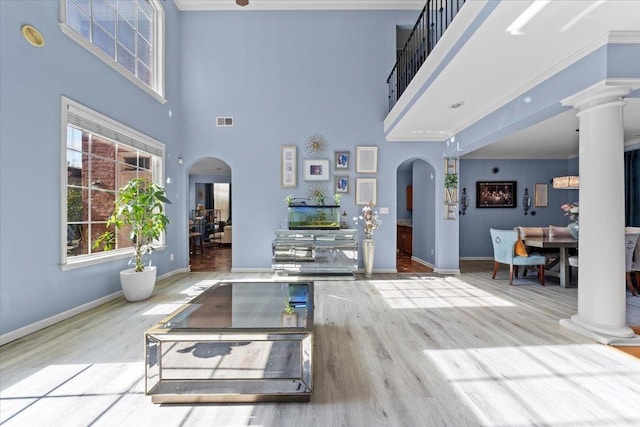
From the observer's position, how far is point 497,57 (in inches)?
104

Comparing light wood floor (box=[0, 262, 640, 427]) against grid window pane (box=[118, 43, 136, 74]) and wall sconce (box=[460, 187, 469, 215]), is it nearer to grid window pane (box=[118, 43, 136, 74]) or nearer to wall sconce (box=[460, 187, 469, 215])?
grid window pane (box=[118, 43, 136, 74])

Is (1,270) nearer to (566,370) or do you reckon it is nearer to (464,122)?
(566,370)

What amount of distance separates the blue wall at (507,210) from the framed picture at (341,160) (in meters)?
3.45

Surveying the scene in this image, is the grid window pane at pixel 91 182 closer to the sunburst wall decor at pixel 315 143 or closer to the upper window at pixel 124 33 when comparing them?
the upper window at pixel 124 33

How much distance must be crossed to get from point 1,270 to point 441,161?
20.1 feet

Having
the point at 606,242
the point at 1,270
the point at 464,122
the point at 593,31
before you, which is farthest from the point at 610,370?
the point at 1,270

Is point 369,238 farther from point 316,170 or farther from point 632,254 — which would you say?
point 632,254

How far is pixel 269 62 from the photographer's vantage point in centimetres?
552

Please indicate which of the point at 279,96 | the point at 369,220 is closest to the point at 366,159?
the point at 369,220

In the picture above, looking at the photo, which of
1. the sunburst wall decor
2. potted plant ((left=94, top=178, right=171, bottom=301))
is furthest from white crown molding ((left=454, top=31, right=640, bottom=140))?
potted plant ((left=94, top=178, right=171, bottom=301))

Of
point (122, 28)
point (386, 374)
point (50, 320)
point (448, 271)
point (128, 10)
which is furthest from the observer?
point (448, 271)

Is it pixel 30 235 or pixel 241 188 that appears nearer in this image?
pixel 30 235

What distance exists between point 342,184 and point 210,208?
7370 millimetres

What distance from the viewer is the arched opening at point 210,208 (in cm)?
848
